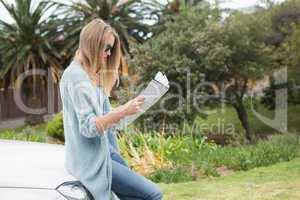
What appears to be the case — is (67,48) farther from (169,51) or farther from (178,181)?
(178,181)

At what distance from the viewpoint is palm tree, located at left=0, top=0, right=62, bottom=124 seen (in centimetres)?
2275

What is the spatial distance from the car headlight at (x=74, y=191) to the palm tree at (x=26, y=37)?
66.3ft

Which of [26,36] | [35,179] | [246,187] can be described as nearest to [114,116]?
[35,179]

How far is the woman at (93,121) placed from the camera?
295 centimetres

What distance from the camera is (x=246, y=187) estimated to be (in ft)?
21.1

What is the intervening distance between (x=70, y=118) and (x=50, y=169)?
1.10 ft

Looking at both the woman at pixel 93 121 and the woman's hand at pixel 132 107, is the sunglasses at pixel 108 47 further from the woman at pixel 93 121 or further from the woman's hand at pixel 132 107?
the woman's hand at pixel 132 107

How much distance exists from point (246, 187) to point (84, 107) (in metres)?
3.94

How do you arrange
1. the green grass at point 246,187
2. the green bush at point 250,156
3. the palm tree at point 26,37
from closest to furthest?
the green grass at point 246,187 → the green bush at point 250,156 → the palm tree at point 26,37

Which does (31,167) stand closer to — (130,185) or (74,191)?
(74,191)

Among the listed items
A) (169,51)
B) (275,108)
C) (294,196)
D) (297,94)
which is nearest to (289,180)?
(294,196)

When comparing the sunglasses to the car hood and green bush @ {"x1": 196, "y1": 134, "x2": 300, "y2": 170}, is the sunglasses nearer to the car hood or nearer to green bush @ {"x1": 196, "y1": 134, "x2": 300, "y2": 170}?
the car hood

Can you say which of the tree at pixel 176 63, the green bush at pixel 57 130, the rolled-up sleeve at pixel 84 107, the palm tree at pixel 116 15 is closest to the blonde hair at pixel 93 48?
the rolled-up sleeve at pixel 84 107

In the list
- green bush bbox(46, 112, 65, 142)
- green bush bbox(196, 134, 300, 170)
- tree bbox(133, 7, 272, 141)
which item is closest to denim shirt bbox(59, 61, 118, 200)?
green bush bbox(196, 134, 300, 170)
